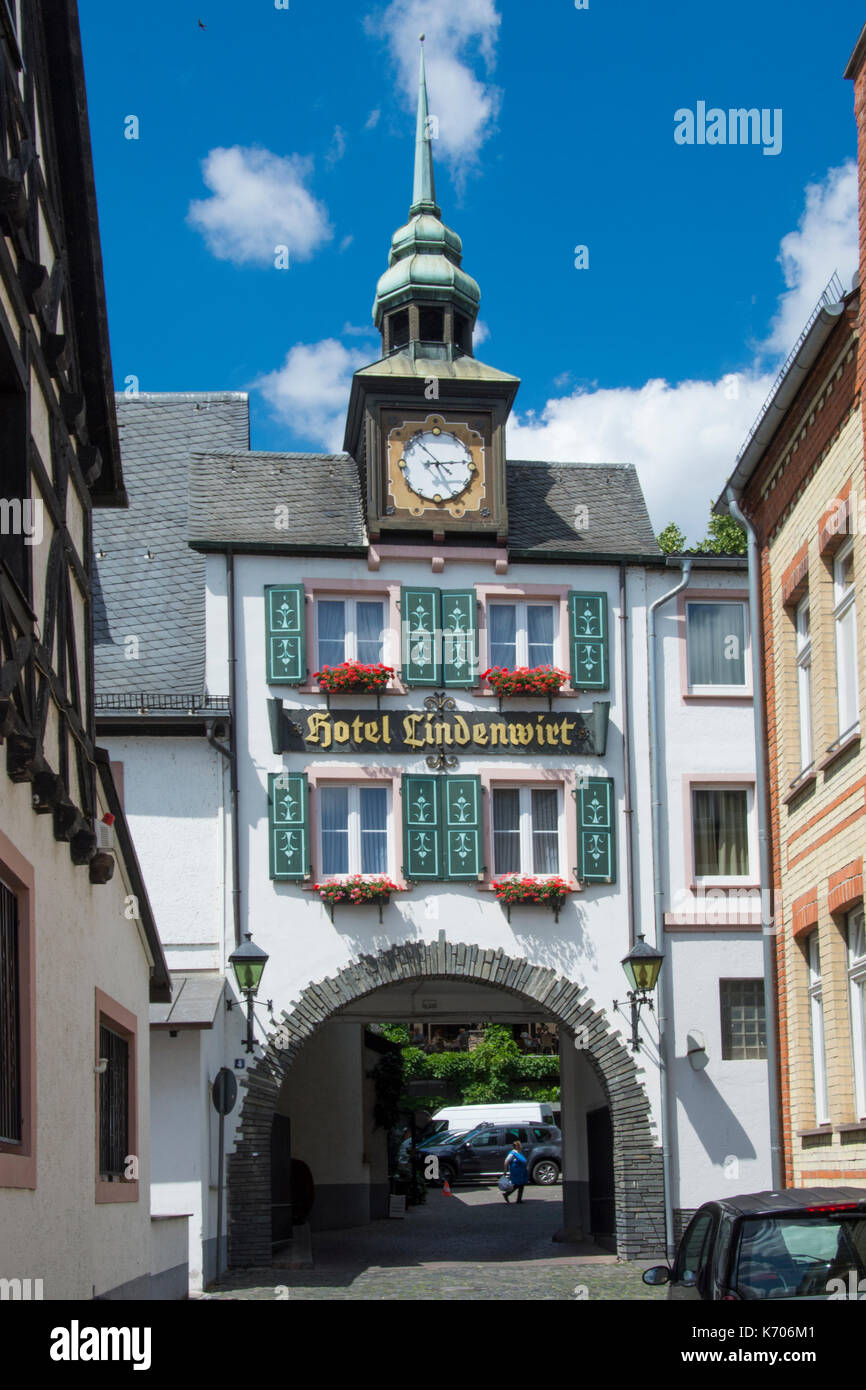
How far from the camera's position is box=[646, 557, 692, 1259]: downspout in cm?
2558

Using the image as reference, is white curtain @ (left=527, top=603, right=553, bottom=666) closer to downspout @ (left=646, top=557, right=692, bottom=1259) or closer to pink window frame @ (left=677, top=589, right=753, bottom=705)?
downspout @ (left=646, top=557, right=692, bottom=1259)

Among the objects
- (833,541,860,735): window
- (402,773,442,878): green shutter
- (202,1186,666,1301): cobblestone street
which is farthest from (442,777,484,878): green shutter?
(833,541,860,735): window

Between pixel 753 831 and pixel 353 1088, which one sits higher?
pixel 753 831

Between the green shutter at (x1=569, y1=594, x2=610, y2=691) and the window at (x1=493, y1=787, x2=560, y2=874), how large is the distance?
1.60 metres

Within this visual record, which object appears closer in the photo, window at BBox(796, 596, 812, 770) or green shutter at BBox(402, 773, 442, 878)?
window at BBox(796, 596, 812, 770)

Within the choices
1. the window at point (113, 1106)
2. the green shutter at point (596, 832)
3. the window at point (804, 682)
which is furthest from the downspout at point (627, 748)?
the window at point (113, 1106)

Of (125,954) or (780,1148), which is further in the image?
(780,1148)

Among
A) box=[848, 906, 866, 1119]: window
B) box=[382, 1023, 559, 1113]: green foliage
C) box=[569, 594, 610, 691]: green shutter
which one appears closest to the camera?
box=[848, 906, 866, 1119]: window

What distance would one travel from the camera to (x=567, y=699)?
26.8 m

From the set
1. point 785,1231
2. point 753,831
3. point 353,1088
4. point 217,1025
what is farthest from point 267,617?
point 785,1231
